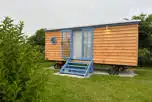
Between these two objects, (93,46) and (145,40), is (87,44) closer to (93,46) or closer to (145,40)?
(93,46)

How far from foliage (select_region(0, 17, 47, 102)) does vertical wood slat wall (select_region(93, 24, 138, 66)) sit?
6087 mm

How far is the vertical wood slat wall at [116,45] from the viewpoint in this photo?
7388mm

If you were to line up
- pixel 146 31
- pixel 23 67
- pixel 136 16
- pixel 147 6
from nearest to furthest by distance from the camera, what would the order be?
pixel 23 67
pixel 146 31
pixel 136 16
pixel 147 6

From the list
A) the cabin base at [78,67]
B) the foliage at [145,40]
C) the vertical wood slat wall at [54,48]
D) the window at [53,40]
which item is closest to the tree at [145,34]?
the foliage at [145,40]

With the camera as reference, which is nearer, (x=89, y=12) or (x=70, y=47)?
(x=70, y=47)

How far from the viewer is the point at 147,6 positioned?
44.9ft

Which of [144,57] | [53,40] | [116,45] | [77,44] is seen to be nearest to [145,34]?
[144,57]

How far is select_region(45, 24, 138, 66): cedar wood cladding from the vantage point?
24.2ft

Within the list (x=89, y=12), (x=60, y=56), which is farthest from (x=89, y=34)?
(x=89, y=12)

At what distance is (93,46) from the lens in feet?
28.1

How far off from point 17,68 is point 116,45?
6.51 metres

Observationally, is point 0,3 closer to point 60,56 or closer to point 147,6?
point 60,56

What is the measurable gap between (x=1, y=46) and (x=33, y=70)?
1.35 ft

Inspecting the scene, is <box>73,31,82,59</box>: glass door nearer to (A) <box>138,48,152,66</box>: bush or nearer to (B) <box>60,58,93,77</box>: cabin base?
(B) <box>60,58,93,77</box>: cabin base
